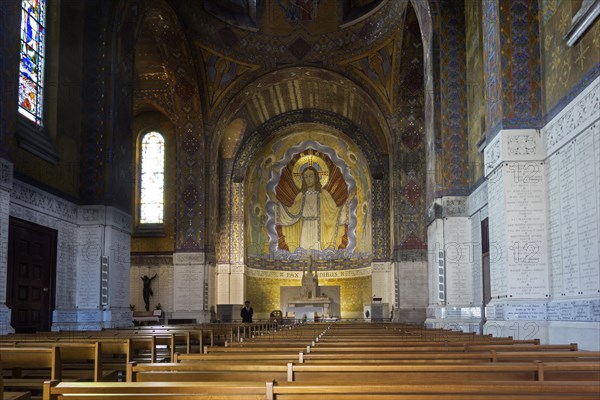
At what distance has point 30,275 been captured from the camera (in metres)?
14.0

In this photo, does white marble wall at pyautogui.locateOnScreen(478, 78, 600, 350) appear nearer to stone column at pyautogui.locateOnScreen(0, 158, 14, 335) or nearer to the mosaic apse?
stone column at pyautogui.locateOnScreen(0, 158, 14, 335)

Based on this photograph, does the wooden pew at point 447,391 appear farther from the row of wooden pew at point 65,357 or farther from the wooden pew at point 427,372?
the row of wooden pew at point 65,357

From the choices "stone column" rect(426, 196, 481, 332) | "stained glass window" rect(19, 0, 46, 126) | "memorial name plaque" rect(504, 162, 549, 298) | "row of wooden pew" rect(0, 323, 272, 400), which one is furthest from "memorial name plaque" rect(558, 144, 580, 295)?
"stained glass window" rect(19, 0, 46, 126)

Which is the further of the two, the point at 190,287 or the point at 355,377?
the point at 190,287

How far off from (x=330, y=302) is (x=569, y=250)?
22.0m

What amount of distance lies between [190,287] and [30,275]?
1090 cm

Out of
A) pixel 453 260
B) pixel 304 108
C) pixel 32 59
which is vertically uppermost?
pixel 304 108

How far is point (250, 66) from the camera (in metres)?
25.8

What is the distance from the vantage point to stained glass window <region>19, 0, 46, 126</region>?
1418 cm

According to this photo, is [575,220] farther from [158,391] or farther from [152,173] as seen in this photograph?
[152,173]

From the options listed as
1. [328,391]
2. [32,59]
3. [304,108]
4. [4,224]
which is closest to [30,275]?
[4,224]

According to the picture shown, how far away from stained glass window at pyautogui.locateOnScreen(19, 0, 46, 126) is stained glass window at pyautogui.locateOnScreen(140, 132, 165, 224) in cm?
1371

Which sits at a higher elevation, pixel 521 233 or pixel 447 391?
pixel 521 233

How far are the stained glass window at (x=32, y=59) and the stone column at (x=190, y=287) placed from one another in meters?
10.8
